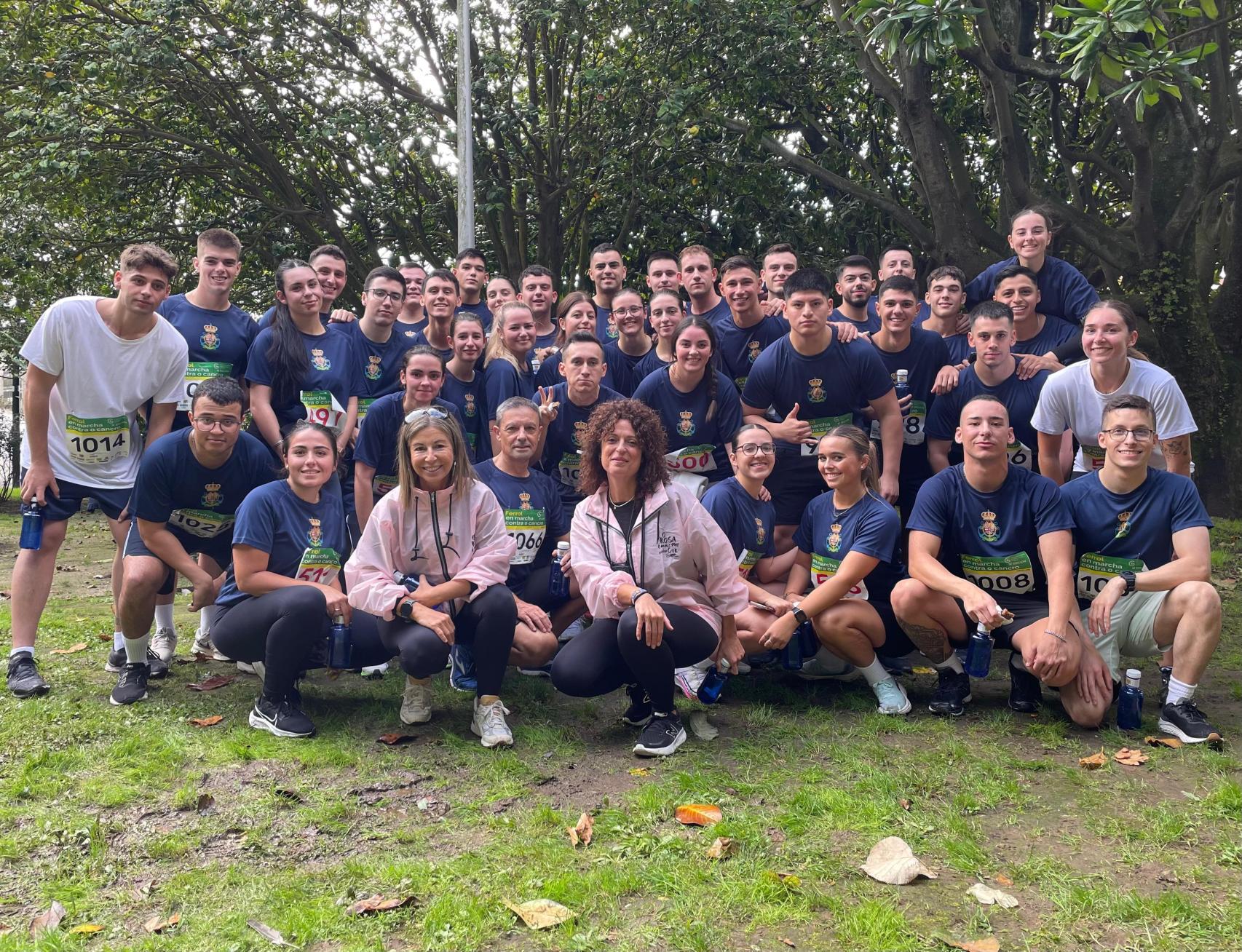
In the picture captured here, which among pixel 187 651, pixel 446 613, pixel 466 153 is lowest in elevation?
pixel 187 651

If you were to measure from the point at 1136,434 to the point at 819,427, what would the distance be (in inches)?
65.2

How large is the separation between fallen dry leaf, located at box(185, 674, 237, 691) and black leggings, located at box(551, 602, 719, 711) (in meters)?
1.91

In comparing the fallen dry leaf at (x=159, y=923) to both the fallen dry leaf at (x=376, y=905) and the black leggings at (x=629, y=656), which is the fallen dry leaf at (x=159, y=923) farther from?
the black leggings at (x=629, y=656)

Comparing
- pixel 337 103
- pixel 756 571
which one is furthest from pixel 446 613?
pixel 337 103

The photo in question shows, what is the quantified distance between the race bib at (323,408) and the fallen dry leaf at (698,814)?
3.20m

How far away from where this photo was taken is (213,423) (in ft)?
16.3

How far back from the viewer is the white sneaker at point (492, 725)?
4.41 meters

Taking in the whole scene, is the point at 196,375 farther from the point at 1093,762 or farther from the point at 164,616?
the point at 1093,762

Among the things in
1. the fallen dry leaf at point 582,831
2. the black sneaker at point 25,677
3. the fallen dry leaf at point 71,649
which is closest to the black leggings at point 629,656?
the fallen dry leaf at point 582,831

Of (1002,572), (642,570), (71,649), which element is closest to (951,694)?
(1002,572)

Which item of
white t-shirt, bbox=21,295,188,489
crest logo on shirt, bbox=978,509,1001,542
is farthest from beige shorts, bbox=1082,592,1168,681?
white t-shirt, bbox=21,295,188,489

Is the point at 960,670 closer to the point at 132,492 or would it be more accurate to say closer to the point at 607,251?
the point at 607,251

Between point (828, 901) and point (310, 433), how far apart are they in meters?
3.20

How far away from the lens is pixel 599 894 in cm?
307
